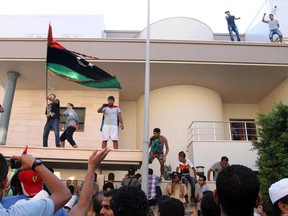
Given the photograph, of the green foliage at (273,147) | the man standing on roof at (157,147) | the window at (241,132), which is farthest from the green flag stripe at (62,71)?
the window at (241,132)

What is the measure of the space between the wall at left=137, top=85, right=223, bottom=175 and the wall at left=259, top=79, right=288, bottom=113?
2.59 meters

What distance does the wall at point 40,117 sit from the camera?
50.0 feet

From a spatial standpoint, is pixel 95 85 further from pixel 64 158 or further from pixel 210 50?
pixel 210 50

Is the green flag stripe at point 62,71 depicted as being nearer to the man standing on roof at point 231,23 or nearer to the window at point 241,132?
the man standing on roof at point 231,23

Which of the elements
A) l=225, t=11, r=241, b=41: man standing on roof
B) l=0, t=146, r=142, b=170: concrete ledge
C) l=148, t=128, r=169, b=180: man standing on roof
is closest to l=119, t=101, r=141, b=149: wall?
l=0, t=146, r=142, b=170: concrete ledge

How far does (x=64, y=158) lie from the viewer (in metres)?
11.2

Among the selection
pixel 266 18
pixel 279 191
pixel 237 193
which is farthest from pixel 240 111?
pixel 237 193

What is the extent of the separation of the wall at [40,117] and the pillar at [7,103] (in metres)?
1.44

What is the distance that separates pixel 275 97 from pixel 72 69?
429 inches

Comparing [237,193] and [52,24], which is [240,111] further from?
[237,193]

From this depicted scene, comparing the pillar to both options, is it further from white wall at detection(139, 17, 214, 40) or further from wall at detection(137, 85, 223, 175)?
white wall at detection(139, 17, 214, 40)

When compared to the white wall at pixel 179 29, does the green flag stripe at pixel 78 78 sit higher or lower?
lower

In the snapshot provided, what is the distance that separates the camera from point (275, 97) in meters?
16.2

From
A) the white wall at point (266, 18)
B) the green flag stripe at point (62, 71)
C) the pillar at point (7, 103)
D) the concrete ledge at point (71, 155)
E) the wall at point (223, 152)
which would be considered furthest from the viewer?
the white wall at point (266, 18)
